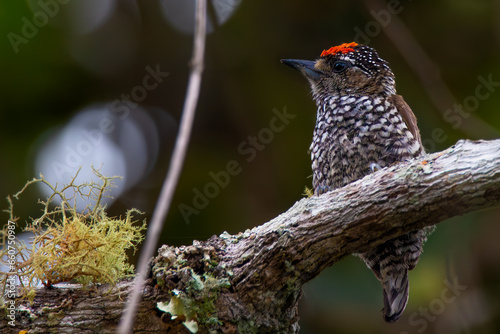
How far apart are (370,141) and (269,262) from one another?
1.13m

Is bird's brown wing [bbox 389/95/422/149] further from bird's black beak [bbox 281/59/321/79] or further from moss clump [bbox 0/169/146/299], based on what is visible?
moss clump [bbox 0/169/146/299]

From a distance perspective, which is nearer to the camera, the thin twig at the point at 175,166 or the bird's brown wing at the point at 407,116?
the thin twig at the point at 175,166

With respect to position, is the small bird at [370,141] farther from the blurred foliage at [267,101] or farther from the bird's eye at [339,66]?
the blurred foliage at [267,101]

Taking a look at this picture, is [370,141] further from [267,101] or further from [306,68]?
[267,101]

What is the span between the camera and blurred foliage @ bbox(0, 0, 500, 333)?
4332 millimetres

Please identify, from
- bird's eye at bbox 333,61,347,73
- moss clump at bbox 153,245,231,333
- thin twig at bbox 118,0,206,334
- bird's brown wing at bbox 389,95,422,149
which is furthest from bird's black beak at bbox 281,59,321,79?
thin twig at bbox 118,0,206,334

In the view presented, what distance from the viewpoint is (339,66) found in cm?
373

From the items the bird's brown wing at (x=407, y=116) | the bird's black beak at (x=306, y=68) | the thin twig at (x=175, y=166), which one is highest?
the bird's black beak at (x=306, y=68)

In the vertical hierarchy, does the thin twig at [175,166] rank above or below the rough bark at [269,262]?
above

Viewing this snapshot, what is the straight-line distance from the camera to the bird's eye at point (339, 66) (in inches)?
146

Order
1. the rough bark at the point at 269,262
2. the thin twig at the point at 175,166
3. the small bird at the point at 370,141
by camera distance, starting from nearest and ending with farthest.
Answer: the thin twig at the point at 175,166, the rough bark at the point at 269,262, the small bird at the point at 370,141

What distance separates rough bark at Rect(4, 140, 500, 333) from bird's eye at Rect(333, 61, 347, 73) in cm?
149

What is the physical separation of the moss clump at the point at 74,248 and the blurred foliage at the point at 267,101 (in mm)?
2067

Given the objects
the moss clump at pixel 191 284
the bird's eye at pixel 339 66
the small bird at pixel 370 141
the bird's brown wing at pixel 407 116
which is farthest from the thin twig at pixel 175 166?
the bird's eye at pixel 339 66
